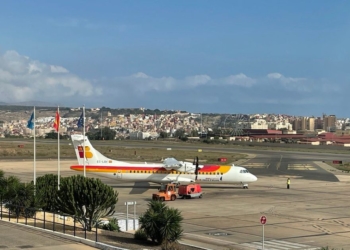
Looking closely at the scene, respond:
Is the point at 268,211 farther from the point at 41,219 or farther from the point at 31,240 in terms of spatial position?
the point at 31,240

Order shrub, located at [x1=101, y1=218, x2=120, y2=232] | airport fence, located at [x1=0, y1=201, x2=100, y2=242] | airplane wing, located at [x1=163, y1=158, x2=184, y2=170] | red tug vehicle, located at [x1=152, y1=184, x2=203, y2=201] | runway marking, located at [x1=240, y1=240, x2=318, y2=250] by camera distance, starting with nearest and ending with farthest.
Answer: airport fence, located at [x1=0, y1=201, x2=100, y2=242]
runway marking, located at [x1=240, y1=240, x2=318, y2=250]
shrub, located at [x1=101, y1=218, x2=120, y2=232]
red tug vehicle, located at [x1=152, y1=184, x2=203, y2=201]
airplane wing, located at [x1=163, y1=158, x2=184, y2=170]

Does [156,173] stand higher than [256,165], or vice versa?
[156,173]

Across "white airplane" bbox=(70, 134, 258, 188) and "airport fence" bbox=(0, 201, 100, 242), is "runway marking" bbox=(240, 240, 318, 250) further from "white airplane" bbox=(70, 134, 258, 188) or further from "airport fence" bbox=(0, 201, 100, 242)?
"white airplane" bbox=(70, 134, 258, 188)

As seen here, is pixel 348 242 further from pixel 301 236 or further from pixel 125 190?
pixel 125 190

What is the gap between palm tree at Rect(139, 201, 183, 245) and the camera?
89.2 feet

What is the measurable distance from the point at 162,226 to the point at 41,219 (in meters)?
9.45

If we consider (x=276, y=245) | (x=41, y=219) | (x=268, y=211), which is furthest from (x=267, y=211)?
(x=41, y=219)

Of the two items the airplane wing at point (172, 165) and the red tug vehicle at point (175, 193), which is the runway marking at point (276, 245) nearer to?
the red tug vehicle at point (175, 193)

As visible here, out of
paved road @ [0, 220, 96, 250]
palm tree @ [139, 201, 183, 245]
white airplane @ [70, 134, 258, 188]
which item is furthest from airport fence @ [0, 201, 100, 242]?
white airplane @ [70, 134, 258, 188]

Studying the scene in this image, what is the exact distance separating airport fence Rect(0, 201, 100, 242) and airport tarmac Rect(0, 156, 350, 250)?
6.52 metres

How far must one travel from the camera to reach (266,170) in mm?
91000

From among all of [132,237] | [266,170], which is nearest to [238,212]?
[132,237]

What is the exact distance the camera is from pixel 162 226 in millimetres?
27281

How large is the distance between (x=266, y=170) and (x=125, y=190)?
116ft
